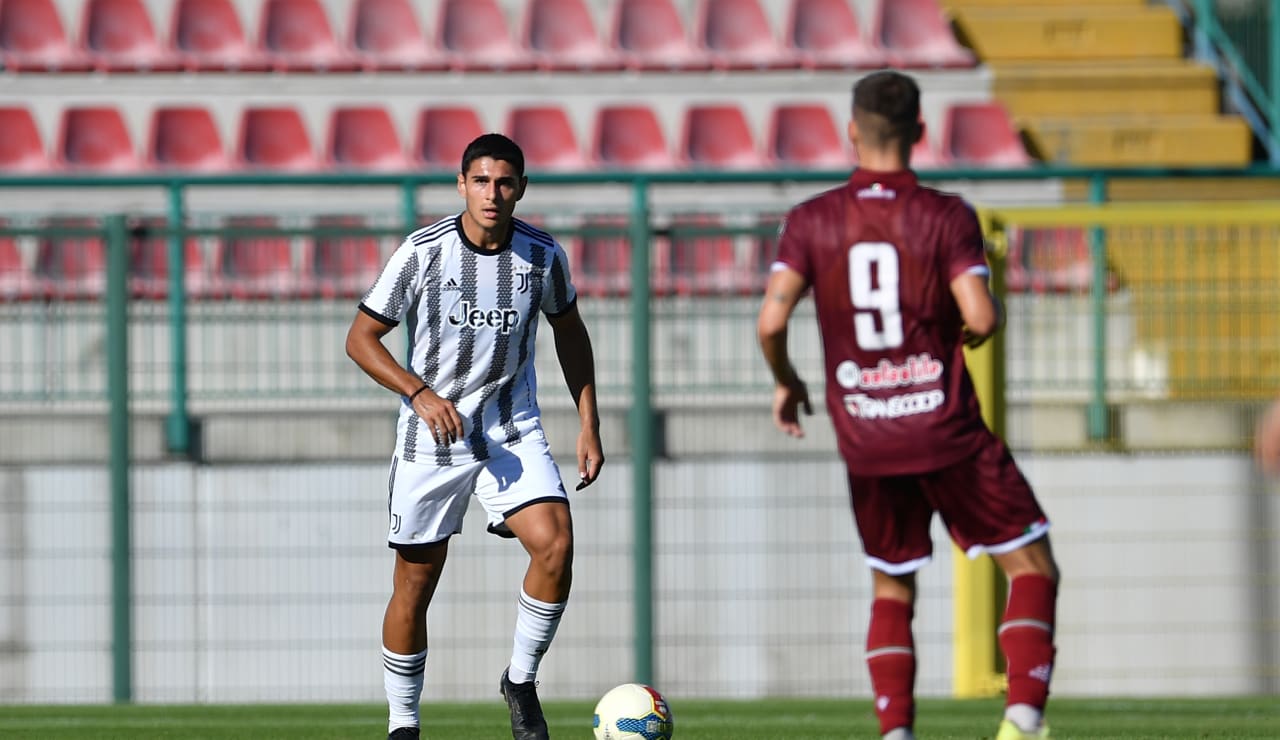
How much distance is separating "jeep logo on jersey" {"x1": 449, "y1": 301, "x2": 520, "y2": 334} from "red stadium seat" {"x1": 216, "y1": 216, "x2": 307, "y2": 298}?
3.90 m

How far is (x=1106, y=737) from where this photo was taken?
6797mm

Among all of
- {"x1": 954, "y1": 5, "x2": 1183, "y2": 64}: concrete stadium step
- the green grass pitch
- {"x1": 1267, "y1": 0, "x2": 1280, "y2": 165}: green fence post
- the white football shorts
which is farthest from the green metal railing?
{"x1": 954, "y1": 5, "x2": 1183, "y2": 64}: concrete stadium step

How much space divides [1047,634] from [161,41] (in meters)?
11.4

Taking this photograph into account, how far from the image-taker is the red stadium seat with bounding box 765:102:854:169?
13.9 m

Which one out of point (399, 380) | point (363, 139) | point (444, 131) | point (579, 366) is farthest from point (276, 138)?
point (399, 380)

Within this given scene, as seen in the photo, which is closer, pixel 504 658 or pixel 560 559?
pixel 560 559

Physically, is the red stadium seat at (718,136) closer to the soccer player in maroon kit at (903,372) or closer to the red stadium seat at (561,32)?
the red stadium seat at (561,32)

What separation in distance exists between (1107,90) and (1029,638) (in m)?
10.6

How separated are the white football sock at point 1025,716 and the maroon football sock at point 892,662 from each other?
0.78 ft

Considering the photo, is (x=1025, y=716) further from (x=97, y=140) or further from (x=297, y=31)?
(x=297, y=31)

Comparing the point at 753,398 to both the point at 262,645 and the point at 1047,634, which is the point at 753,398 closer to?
the point at 262,645

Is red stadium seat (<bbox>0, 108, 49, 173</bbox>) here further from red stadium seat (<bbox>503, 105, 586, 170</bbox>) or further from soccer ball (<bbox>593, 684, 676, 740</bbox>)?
soccer ball (<bbox>593, 684, 676, 740</bbox>)

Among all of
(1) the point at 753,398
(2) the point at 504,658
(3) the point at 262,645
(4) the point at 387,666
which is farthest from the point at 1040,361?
(4) the point at 387,666

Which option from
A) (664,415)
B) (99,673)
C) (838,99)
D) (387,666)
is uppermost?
(838,99)
